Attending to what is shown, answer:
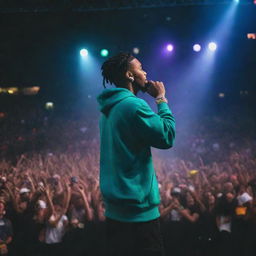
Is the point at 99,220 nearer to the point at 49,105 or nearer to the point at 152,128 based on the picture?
the point at 152,128

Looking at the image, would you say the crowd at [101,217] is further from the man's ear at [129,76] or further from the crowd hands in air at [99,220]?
the man's ear at [129,76]

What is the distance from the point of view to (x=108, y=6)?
22.1ft

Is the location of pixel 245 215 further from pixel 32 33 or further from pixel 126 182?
pixel 32 33

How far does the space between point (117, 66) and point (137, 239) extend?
0.75 m

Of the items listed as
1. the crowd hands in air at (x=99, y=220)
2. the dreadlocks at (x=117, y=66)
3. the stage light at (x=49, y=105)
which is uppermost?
the stage light at (x=49, y=105)

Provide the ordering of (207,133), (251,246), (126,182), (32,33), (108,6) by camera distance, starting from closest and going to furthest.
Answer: (126,182)
(251,246)
(108,6)
(32,33)
(207,133)

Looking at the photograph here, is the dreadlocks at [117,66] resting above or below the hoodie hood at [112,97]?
above

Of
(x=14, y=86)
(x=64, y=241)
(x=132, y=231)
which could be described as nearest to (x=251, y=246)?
(x=64, y=241)

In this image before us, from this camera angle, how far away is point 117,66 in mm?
1511

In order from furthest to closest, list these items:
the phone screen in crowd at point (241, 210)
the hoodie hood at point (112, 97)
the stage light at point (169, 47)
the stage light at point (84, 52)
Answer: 1. the stage light at point (169, 47)
2. the stage light at point (84, 52)
3. the phone screen in crowd at point (241, 210)
4. the hoodie hood at point (112, 97)

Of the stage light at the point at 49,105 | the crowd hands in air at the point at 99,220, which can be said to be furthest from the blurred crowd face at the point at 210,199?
the stage light at the point at 49,105

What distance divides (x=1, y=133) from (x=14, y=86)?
2065 millimetres

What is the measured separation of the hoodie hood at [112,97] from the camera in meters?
1.45

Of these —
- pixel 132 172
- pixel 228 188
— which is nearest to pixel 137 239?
pixel 132 172
